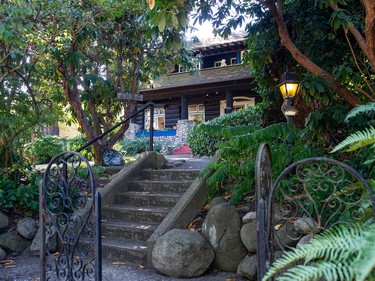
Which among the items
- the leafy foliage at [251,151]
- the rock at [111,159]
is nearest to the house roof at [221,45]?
the rock at [111,159]

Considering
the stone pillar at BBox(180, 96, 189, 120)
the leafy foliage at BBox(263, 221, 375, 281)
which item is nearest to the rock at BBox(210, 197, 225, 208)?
the leafy foliage at BBox(263, 221, 375, 281)

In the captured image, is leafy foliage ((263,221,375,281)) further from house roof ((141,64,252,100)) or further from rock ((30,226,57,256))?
house roof ((141,64,252,100))

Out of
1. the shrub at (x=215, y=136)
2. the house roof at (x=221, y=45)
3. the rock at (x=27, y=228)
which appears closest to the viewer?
the rock at (x=27, y=228)

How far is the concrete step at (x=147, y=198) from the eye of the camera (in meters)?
5.37

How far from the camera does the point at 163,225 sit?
4539 millimetres

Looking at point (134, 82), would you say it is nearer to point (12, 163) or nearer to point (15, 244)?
point (12, 163)

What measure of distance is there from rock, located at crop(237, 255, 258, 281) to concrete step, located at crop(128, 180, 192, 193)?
6.38 feet

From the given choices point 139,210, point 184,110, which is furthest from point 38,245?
point 184,110

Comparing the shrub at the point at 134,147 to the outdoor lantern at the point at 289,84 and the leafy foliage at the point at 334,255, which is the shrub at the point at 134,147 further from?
Answer: the leafy foliage at the point at 334,255

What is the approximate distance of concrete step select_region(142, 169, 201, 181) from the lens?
5.87 m

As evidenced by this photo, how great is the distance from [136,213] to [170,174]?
1051 mm

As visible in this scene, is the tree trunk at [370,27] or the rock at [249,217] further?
the rock at [249,217]

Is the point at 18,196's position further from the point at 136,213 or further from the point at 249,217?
the point at 249,217

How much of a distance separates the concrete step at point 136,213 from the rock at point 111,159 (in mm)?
2389
